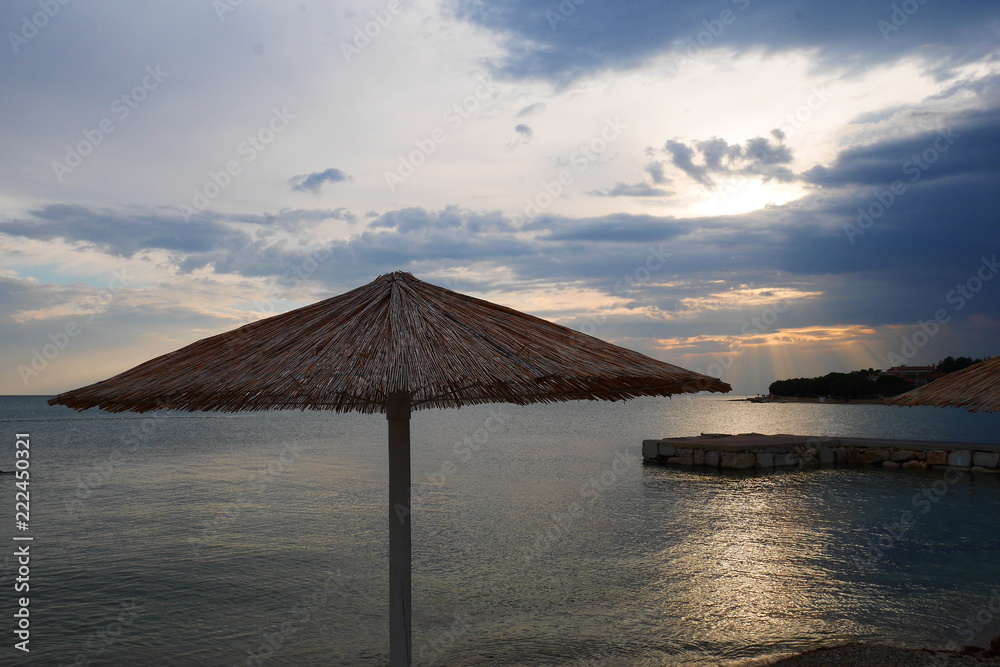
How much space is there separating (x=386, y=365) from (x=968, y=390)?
7429mm

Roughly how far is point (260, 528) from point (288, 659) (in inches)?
351

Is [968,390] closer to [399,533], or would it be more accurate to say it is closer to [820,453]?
[399,533]

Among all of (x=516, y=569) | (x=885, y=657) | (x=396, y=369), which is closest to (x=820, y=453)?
(x=516, y=569)

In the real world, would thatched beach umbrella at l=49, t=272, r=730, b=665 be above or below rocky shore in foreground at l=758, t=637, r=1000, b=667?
above

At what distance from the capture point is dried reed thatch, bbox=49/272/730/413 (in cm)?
403

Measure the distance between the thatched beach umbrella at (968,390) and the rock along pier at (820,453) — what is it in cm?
1936

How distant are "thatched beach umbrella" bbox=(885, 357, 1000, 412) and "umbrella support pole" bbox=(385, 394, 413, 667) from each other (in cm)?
664

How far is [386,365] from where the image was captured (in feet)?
13.2

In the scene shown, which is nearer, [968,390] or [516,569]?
[968,390]

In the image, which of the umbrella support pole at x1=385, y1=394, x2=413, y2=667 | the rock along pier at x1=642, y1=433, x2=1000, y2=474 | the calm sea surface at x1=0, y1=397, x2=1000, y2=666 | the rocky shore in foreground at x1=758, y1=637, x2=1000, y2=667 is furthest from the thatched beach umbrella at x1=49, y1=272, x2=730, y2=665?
the rock along pier at x1=642, y1=433, x2=1000, y2=474

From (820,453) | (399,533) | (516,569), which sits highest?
(399,533)

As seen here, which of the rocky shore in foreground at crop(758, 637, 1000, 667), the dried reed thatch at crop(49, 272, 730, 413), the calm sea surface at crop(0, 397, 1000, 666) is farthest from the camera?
the calm sea surface at crop(0, 397, 1000, 666)

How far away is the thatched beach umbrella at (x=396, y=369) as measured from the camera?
159 inches

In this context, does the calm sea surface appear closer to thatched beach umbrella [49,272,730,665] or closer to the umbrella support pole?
the umbrella support pole
